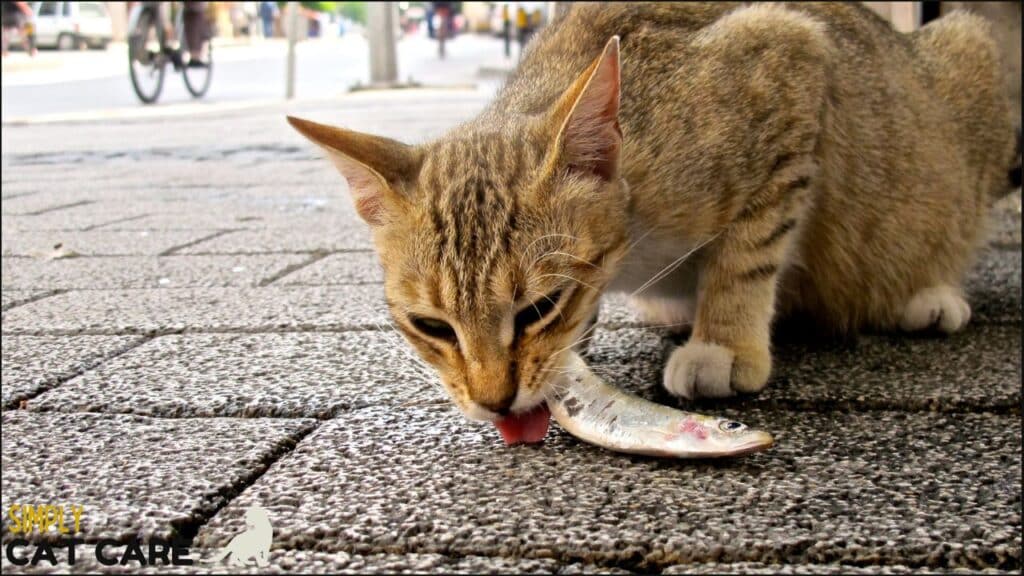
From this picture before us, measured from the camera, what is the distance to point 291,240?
13.6 feet

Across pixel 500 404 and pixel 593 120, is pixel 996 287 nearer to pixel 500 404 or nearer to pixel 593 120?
pixel 593 120

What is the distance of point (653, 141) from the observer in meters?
2.12

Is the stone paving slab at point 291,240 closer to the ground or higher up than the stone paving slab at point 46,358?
closer to the ground

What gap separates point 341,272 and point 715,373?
1.72m

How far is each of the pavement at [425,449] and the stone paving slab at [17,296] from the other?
1 cm

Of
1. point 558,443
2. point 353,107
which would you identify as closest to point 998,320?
point 558,443

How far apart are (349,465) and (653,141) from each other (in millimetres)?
959

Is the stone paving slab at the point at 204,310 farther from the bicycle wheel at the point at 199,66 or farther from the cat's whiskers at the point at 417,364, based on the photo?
the bicycle wheel at the point at 199,66

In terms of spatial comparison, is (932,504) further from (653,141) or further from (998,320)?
(998,320)

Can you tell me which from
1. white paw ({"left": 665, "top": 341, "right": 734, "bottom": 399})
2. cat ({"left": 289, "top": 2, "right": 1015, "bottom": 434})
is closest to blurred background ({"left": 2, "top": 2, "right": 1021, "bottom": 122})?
cat ({"left": 289, "top": 2, "right": 1015, "bottom": 434})

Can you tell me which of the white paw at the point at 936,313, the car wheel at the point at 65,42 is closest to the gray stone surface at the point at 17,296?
the white paw at the point at 936,313

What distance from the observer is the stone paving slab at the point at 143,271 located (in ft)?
10.9

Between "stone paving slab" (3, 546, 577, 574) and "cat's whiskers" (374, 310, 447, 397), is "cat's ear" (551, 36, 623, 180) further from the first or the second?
"stone paving slab" (3, 546, 577, 574)

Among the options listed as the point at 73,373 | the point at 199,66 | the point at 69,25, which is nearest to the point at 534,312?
the point at 73,373
